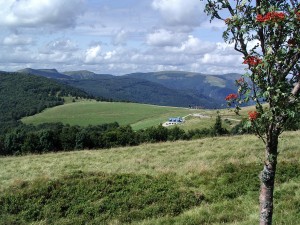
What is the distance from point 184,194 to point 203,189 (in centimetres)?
132

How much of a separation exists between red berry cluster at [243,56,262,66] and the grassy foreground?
5200mm

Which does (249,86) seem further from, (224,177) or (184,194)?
(224,177)

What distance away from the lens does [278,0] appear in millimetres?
7047

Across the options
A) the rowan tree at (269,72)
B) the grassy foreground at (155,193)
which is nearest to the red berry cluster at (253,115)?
the rowan tree at (269,72)

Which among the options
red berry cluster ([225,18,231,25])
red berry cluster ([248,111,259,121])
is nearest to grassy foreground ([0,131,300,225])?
red berry cluster ([248,111,259,121])

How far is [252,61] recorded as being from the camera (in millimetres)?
6223

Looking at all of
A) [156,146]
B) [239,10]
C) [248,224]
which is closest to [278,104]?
[239,10]

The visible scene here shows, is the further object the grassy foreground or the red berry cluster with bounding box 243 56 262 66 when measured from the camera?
the grassy foreground

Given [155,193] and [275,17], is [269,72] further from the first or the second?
[155,193]

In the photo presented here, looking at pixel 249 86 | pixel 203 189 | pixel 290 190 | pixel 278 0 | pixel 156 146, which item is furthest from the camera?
pixel 156 146

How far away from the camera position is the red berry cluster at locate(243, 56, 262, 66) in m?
6.19

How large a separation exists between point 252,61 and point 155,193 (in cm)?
1072

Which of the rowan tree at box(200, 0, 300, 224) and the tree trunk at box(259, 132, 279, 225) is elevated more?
the rowan tree at box(200, 0, 300, 224)

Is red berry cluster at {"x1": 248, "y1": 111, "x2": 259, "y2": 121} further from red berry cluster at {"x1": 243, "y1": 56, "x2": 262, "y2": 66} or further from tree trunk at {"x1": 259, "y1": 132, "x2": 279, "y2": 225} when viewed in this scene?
red berry cluster at {"x1": 243, "y1": 56, "x2": 262, "y2": 66}
